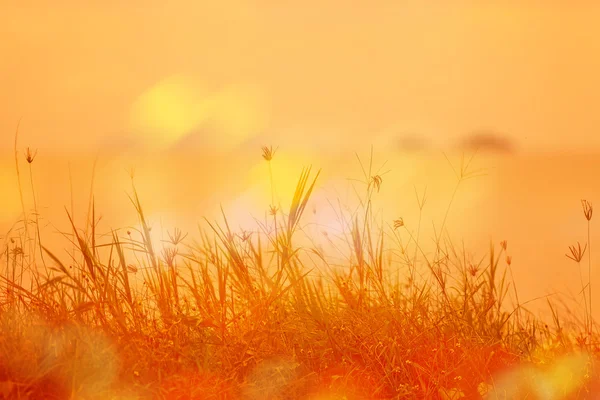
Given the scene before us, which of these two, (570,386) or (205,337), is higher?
(205,337)

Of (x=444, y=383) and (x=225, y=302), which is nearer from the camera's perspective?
(x=444, y=383)

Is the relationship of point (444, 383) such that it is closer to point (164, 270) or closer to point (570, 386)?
point (570, 386)

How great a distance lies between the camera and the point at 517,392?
2680mm

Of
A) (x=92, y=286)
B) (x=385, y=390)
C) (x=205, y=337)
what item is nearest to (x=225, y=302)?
(x=205, y=337)

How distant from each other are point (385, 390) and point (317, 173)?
0.89 meters

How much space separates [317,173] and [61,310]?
109cm

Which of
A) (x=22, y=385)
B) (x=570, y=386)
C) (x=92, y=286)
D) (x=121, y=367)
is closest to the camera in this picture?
(x=22, y=385)

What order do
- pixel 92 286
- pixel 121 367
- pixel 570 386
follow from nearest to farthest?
pixel 121 367
pixel 570 386
pixel 92 286

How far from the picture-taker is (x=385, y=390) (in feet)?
8.96

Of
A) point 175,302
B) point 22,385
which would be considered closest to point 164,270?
point 175,302

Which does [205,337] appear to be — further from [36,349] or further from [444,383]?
[444,383]

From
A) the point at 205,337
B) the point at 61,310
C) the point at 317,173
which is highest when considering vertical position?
the point at 317,173

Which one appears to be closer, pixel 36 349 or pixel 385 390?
pixel 36 349

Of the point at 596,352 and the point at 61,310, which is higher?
the point at 61,310
